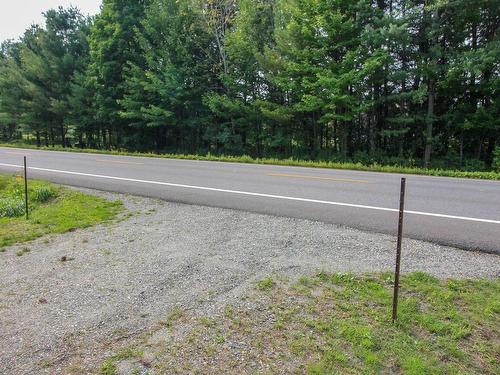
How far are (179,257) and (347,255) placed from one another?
2140mm

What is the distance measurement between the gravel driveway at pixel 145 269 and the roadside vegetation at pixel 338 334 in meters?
0.28

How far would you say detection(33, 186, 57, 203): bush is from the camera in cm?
822

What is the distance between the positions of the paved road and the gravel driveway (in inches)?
24.6

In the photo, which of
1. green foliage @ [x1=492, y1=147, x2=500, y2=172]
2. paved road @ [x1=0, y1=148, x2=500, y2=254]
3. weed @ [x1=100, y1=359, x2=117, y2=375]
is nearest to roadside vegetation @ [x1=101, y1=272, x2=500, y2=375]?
weed @ [x1=100, y1=359, x2=117, y2=375]

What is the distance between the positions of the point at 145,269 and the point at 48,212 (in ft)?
13.5

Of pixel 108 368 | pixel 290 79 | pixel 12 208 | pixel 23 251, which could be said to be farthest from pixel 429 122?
pixel 108 368

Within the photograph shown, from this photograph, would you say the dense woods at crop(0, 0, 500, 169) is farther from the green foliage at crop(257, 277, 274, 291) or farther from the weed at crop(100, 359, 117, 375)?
the weed at crop(100, 359, 117, 375)

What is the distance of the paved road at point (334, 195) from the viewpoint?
524cm

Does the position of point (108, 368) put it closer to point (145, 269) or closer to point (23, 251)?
point (145, 269)

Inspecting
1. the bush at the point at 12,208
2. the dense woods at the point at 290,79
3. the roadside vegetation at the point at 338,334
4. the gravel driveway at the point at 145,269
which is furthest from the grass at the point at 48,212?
the dense woods at the point at 290,79

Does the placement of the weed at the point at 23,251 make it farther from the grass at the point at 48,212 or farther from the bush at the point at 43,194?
the bush at the point at 43,194

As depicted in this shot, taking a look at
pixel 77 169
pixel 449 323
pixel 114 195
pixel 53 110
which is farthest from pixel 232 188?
pixel 53 110

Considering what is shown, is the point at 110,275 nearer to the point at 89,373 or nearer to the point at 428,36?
the point at 89,373

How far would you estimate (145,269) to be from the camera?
397cm
